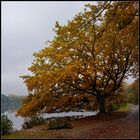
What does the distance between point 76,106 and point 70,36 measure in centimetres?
610

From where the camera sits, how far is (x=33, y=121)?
2456cm

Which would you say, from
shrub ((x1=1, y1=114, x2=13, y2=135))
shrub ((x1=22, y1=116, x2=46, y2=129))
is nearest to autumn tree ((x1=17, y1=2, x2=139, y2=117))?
shrub ((x1=22, y1=116, x2=46, y2=129))

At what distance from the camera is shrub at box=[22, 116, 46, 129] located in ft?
78.9

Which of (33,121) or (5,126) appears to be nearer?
(5,126)

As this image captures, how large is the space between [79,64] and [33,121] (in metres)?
5.23

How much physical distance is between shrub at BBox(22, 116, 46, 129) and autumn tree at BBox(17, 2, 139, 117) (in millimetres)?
482

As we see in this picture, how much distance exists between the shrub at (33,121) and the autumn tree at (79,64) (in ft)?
1.58

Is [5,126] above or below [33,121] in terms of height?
above

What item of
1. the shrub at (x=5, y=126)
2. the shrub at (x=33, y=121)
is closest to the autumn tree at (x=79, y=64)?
the shrub at (x=33, y=121)

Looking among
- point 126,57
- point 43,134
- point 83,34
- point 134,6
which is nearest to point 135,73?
point 126,57

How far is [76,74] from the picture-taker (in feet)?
76.6

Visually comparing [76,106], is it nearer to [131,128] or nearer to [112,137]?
[131,128]

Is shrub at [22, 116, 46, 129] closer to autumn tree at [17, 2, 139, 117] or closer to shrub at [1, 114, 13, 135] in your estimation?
autumn tree at [17, 2, 139, 117]

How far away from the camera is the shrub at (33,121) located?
2405 cm
